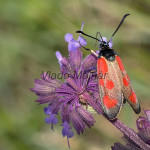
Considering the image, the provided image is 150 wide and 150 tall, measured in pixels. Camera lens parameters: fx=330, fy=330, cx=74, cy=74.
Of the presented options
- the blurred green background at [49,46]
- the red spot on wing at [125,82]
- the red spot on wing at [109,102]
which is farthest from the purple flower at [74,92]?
the blurred green background at [49,46]

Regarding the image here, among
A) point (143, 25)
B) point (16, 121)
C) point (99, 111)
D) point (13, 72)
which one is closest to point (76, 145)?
point (16, 121)

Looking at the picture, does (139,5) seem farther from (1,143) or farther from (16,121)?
(1,143)

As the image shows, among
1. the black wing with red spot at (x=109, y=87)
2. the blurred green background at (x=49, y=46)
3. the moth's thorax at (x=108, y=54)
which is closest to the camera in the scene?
the black wing with red spot at (x=109, y=87)

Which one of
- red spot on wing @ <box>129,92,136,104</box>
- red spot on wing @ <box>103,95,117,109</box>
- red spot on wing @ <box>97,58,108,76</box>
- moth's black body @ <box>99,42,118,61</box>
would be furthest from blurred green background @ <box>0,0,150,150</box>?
red spot on wing @ <box>103,95,117,109</box>

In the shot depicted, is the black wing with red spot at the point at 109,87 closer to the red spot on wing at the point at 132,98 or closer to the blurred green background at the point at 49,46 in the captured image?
the red spot on wing at the point at 132,98

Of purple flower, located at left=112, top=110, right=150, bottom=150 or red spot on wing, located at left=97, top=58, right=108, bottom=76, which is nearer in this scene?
purple flower, located at left=112, top=110, right=150, bottom=150

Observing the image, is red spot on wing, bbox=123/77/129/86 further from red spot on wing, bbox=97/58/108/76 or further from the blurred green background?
the blurred green background
